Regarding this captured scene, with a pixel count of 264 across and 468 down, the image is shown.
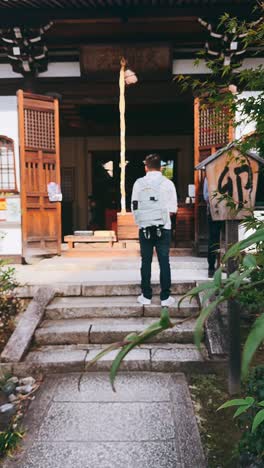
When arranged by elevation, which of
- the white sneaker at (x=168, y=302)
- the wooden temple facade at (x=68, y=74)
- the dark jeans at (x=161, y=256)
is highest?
the wooden temple facade at (x=68, y=74)

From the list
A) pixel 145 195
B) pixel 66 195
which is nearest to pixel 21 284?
pixel 145 195

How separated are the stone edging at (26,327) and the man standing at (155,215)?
1.30 m

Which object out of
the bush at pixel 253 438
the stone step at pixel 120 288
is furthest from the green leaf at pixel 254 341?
the stone step at pixel 120 288

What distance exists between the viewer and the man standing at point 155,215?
4594 mm

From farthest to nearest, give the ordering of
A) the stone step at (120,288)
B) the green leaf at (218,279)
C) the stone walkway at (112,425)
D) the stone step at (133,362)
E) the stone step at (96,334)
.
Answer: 1. the stone step at (120,288)
2. the stone step at (96,334)
3. the stone step at (133,362)
4. the stone walkway at (112,425)
5. the green leaf at (218,279)

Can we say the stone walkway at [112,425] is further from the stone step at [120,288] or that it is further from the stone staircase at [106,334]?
the stone step at [120,288]

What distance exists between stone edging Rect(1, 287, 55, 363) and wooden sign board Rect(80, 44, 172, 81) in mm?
4787

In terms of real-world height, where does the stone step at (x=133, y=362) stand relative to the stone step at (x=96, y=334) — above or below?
below

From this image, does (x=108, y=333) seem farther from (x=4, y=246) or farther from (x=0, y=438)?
(x=4, y=246)

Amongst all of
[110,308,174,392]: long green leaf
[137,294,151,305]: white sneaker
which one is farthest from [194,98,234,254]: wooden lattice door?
[110,308,174,392]: long green leaf

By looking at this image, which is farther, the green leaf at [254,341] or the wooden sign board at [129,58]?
the wooden sign board at [129,58]

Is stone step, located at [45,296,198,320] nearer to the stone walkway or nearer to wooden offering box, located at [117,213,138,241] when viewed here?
the stone walkway

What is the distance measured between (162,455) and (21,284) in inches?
131

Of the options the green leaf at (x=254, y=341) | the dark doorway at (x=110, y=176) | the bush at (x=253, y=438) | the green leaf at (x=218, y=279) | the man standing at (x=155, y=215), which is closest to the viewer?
the green leaf at (x=254, y=341)
